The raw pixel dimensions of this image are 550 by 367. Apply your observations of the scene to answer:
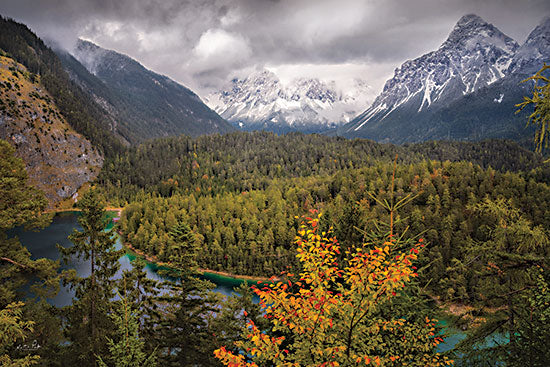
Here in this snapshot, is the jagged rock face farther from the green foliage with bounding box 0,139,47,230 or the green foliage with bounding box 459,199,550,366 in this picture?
the green foliage with bounding box 459,199,550,366

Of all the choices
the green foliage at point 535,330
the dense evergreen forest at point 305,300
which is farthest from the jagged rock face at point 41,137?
the green foliage at point 535,330

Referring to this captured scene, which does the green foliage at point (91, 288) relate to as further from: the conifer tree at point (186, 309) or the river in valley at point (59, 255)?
the river in valley at point (59, 255)

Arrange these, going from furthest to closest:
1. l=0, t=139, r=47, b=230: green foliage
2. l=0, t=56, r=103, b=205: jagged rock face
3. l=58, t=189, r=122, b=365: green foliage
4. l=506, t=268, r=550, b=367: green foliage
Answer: l=0, t=56, r=103, b=205: jagged rock face
l=58, t=189, r=122, b=365: green foliage
l=0, t=139, r=47, b=230: green foliage
l=506, t=268, r=550, b=367: green foliage

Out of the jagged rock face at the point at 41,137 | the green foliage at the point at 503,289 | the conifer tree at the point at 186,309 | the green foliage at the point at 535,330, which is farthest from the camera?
the jagged rock face at the point at 41,137

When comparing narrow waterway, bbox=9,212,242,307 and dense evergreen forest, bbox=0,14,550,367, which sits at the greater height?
dense evergreen forest, bbox=0,14,550,367

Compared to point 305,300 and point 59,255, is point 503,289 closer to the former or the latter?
point 305,300

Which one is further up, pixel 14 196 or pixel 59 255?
pixel 14 196

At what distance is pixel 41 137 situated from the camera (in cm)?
16238

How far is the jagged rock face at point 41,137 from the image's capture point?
500 ft

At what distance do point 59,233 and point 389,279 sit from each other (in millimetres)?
130002

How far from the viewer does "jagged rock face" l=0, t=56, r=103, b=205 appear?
152500mm

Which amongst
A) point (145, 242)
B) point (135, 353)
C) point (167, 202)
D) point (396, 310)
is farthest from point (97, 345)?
point (167, 202)

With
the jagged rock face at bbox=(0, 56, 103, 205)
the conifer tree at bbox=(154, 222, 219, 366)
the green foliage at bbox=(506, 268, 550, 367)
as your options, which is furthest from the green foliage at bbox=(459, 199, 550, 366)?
the jagged rock face at bbox=(0, 56, 103, 205)

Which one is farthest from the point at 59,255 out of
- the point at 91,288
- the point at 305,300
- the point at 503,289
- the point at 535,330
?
the point at 535,330
